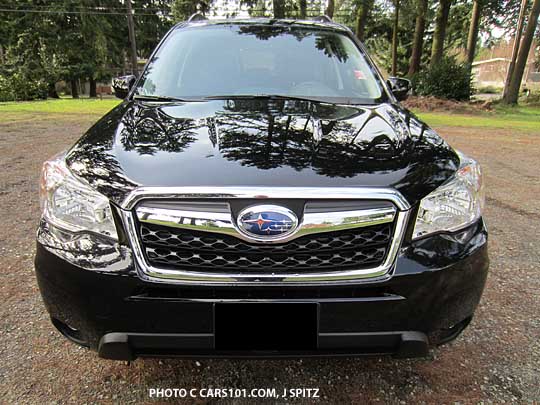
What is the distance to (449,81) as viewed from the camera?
55.1 feet

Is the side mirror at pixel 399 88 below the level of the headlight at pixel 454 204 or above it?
above

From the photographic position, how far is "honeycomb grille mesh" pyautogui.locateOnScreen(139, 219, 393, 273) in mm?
1424

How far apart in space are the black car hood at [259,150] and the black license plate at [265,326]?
0.42 metres

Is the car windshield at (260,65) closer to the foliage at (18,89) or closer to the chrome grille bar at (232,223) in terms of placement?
the chrome grille bar at (232,223)

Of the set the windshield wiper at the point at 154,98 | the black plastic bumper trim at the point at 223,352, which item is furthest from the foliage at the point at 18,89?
the black plastic bumper trim at the point at 223,352


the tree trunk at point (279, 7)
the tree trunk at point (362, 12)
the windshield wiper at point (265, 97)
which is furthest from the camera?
the tree trunk at point (279, 7)

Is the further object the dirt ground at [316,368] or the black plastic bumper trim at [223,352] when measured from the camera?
the dirt ground at [316,368]

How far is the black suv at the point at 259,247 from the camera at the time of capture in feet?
4.65

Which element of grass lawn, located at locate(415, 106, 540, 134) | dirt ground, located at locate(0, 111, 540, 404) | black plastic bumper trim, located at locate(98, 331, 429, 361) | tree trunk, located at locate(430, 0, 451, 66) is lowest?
grass lawn, located at locate(415, 106, 540, 134)

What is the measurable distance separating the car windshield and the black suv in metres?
0.91

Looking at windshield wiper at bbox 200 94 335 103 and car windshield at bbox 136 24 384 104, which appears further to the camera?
car windshield at bbox 136 24 384 104

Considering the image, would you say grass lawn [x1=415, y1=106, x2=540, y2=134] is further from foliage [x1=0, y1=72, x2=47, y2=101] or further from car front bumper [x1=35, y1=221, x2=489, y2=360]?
foliage [x1=0, y1=72, x2=47, y2=101]

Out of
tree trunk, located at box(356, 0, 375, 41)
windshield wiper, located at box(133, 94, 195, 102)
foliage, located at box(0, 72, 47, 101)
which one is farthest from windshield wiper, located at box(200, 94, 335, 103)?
foliage, located at box(0, 72, 47, 101)

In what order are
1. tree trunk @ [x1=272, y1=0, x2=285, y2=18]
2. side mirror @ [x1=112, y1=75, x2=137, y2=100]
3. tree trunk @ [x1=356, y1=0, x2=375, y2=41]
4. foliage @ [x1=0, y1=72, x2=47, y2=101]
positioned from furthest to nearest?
tree trunk @ [x1=272, y1=0, x2=285, y2=18] < foliage @ [x1=0, y1=72, x2=47, y2=101] < tree trunk @ [x1=356, y1=0, x2=375, y2=41] < side mirror @ [x1=112, y1=75, x2=137, y2=100]
